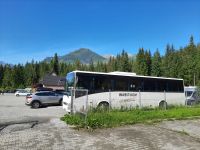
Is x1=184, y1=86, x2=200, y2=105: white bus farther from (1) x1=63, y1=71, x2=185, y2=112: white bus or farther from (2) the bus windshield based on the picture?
(2) the bus windshield

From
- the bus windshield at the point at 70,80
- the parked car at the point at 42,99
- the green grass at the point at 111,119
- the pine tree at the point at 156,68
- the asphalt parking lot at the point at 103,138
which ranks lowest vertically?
the asphalt parking lot at the point at 103,138

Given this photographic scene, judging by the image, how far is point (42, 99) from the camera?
1000 inches

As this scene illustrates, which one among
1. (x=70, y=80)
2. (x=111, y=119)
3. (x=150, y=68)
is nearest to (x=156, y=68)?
(x=150, y=68)

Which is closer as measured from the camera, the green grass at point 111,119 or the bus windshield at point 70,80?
the green grass at point 111,119

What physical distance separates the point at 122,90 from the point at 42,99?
9080 millimetres

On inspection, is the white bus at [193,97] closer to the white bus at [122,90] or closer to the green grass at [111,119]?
the white bus at [122,90]

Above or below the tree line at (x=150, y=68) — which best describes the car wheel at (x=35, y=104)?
below

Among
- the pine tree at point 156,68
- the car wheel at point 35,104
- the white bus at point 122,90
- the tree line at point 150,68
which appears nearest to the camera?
the white bus at point 122,90

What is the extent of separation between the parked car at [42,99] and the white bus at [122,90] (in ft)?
22.4

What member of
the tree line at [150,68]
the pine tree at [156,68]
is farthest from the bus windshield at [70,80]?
the pine tree at [156,68]

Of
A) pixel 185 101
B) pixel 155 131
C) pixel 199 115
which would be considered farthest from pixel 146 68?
pixel 155 131

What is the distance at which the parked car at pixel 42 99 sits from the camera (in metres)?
24.9

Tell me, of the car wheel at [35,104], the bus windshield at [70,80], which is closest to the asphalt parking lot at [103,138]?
the bus windshield at [70,80]

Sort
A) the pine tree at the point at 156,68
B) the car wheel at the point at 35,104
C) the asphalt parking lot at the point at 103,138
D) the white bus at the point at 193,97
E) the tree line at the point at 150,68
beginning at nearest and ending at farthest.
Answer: the asphalt parking lot at the point at 103,138, the car wheel at the point at 35,104, the white bus at the point at 193,97, the tree line at the point at 150,68, the pine tree at the point at 156,68
